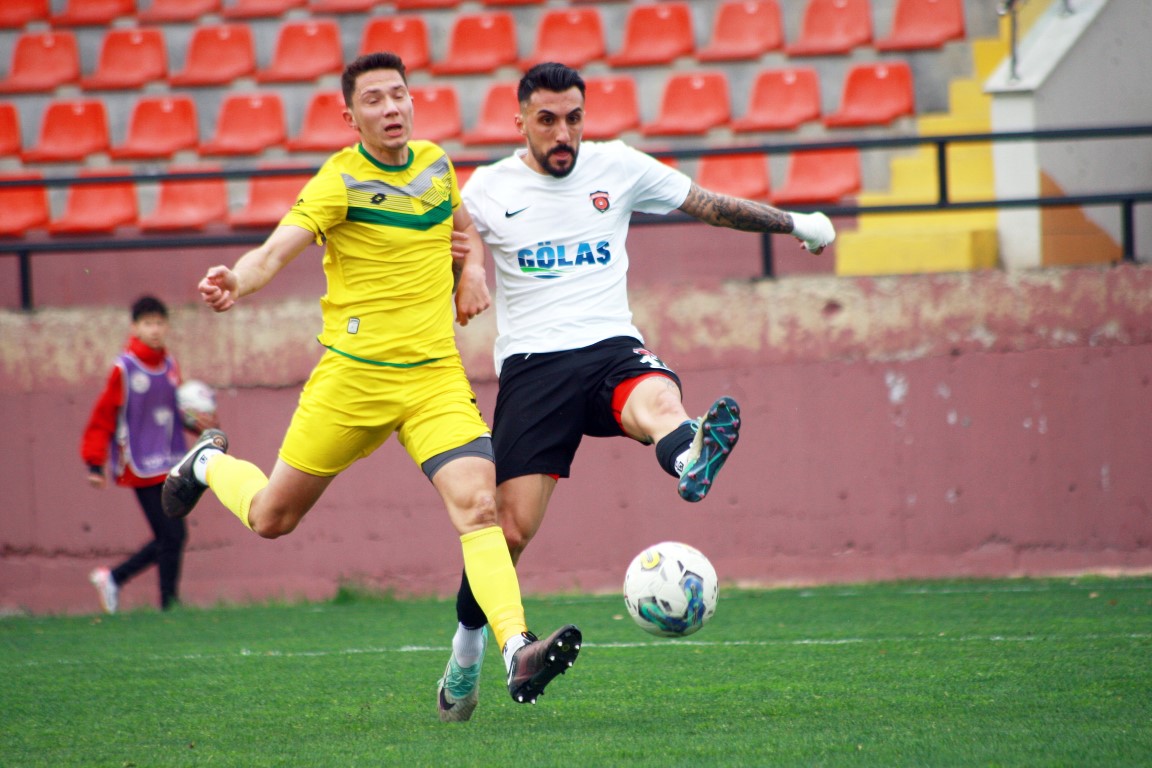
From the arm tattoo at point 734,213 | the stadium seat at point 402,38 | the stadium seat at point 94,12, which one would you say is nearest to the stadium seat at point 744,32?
the stadium seat at point 402,38

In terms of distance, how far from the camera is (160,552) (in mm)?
9602

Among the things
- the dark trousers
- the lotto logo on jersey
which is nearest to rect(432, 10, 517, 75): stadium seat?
the dark trousers

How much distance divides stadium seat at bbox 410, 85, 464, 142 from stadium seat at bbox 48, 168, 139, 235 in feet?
8.66

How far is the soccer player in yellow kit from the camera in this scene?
5.29m

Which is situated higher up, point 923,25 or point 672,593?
point 923,25

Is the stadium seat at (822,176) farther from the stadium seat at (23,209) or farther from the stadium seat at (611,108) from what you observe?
the stadium seat at (23,209)

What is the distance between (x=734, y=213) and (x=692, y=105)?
23.9 feet

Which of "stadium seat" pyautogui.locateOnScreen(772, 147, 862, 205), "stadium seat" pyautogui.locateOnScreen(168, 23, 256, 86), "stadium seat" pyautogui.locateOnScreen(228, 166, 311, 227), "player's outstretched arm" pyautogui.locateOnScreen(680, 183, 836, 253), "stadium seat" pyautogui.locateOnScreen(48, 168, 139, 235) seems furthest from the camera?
"stadium seat" pyautogui.locateOnScreen(168, 23, 256, 86)

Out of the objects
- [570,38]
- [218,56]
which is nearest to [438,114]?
[570,38]

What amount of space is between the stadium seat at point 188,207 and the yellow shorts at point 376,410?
289 inches

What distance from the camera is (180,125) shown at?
13.8m

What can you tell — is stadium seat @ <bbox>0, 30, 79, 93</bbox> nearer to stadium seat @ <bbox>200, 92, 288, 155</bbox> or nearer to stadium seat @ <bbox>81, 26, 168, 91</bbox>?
stadium seat @ <bbox>81, 26, 168, 91</bbox>

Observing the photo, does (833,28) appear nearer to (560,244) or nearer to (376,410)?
(560,244)

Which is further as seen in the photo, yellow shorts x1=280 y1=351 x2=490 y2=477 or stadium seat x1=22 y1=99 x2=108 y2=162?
stadium seat x1=22 y1=99 x2=108 y2=162
